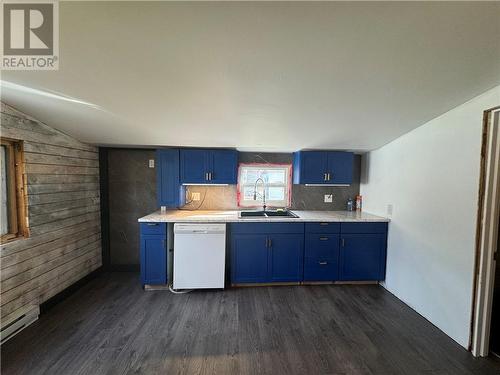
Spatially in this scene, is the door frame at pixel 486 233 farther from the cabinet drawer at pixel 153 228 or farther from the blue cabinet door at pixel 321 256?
the cabinet drawer at pixel 153 228

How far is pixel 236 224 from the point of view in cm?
273

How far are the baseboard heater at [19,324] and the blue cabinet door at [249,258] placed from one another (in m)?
2.05

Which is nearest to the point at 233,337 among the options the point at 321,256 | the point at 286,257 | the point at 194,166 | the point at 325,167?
the point at 286,257

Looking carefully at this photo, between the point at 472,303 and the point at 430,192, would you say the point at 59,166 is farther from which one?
the point at 472,303

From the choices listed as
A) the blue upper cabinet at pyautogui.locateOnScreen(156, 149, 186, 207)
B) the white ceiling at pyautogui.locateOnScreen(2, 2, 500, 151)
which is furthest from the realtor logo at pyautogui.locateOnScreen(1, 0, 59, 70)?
the blue upper cabinet at pyautogui.locateOnScreen(156, 149, 186, 207)

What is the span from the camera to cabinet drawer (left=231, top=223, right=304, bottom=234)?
2730mm

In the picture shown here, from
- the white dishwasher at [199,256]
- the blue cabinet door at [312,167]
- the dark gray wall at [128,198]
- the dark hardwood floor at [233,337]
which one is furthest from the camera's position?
the dark gray wall at [128,198]

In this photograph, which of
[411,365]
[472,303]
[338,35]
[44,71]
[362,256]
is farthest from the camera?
[362,256]

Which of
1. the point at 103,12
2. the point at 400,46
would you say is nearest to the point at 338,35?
the point at 400,46

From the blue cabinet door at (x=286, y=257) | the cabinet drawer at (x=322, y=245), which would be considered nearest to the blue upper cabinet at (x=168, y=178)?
the blue cabinet door at (x=286, y=257)

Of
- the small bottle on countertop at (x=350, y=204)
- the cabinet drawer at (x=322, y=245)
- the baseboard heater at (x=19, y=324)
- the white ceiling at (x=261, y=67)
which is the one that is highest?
the white ceiling at (x=261, y=67)

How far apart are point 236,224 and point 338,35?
218 cm

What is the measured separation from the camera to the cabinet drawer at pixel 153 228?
8.61 feet

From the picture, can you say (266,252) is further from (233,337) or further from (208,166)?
(208,166)
